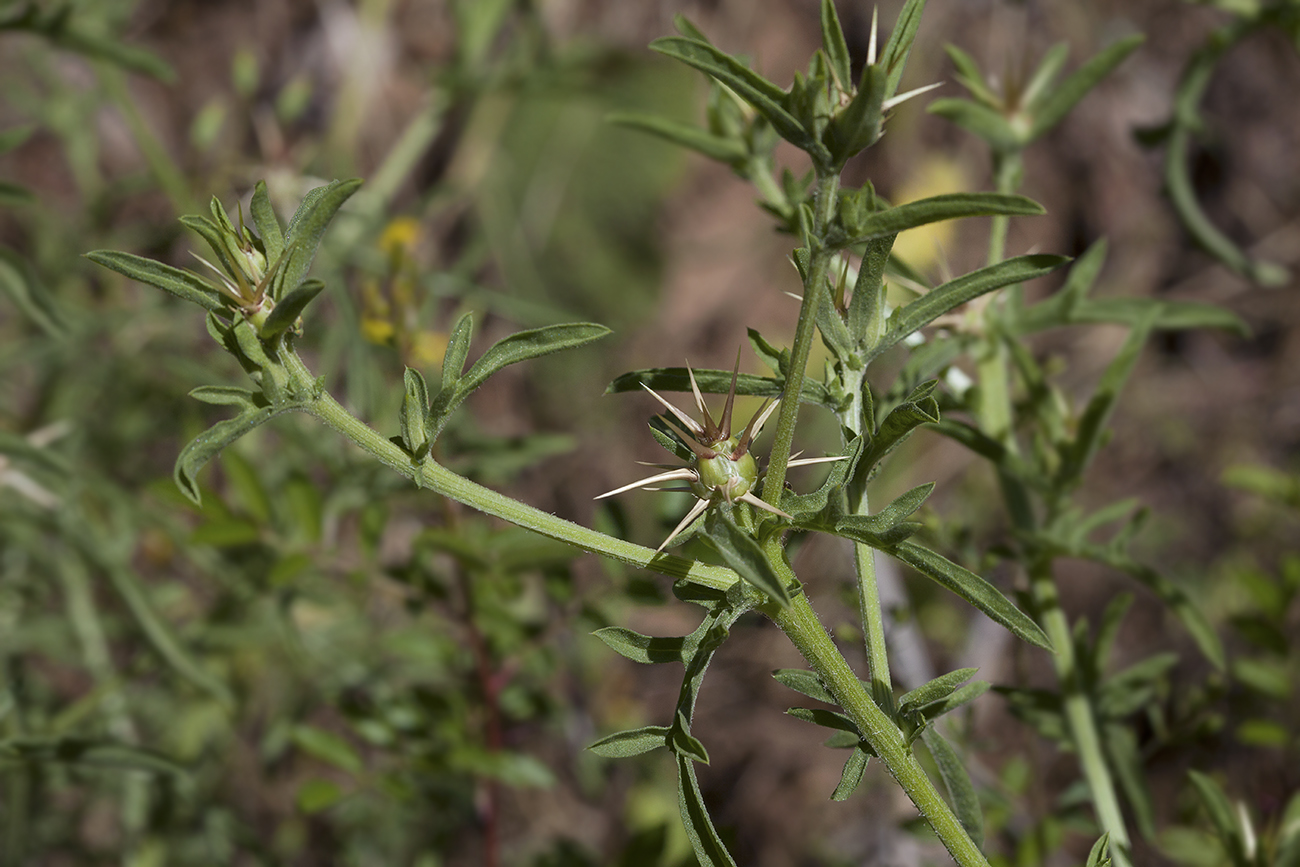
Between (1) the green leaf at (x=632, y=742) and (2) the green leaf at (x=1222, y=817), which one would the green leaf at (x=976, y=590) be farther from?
(2) the green leaf at (x=1222, y=817)

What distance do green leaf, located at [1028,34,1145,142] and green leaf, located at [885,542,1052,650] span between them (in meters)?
0.90

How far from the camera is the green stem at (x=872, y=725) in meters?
1.16

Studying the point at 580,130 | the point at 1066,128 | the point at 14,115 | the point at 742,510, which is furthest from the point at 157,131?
the point at 742,510

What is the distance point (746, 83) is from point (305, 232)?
49 centimetres

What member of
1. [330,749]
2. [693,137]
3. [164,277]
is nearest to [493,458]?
[330,749]

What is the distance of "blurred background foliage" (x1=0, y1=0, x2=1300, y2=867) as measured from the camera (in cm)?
219

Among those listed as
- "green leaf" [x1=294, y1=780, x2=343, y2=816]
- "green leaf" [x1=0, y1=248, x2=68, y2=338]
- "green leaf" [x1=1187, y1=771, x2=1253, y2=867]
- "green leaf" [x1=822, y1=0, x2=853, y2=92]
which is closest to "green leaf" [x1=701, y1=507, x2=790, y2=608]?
"green leaf" [x1=822, y1=0, x2=853, y2=92]

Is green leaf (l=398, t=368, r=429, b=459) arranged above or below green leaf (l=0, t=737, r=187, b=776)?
above

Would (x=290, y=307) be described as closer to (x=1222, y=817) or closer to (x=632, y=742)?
(x=632, y=742)

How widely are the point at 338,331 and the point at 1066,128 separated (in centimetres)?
389

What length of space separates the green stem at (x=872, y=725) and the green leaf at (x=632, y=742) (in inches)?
7.6

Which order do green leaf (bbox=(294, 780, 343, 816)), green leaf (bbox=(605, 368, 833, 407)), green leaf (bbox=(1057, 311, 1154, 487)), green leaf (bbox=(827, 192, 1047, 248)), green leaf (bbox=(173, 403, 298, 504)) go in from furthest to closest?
green leaf (bbox=(294, 780, 343, 816)) < green leaf (bbox=(1057, 311, 1154, 487)) < green leaf (bbox=(605, 368, 833, 407)) < green leaf (bbox=(173, 403, 298, 504)) < green leaf (bbox=(827, 192, 1047, 248))

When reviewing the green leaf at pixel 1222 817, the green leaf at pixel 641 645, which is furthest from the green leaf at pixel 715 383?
the green leaf at pixel 1222 817

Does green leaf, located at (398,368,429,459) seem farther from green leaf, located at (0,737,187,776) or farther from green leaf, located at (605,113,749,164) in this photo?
green leaf, located at (0,737,187,776)
